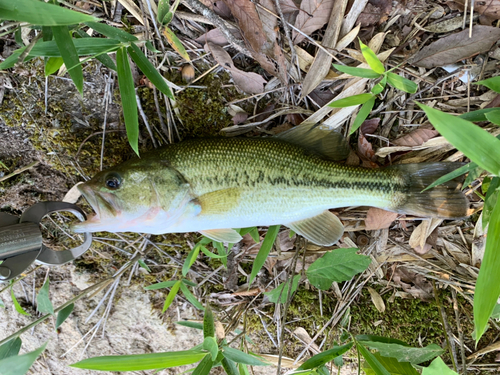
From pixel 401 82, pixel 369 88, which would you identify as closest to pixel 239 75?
pixel 369 88

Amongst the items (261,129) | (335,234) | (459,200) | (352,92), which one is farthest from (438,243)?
(261,129)

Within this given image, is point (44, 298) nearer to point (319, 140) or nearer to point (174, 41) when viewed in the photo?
point (174, 41)

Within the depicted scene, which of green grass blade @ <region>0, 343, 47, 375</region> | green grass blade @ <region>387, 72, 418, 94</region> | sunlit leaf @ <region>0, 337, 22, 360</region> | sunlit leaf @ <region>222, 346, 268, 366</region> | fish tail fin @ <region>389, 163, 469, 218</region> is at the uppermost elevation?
green grass blade @ <region>387, 72, 418, 94</region>

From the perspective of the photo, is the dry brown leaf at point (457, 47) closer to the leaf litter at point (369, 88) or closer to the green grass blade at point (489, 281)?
the leaf litter at point (369, 88)

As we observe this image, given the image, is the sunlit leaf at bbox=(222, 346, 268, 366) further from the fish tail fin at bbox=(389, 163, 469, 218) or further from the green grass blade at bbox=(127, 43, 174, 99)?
the green grass blade at bbox=(127, 43, 174, 99)

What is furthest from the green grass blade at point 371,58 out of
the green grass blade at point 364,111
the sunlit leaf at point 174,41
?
the sunlit leaf at point 174,41

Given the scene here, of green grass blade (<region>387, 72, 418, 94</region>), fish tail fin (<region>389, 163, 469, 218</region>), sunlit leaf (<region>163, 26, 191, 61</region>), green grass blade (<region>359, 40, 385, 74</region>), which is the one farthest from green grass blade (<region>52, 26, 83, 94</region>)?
fish tail fin (<region>389, 163, 469, 218</region>)

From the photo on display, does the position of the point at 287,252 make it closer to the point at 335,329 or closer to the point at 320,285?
the point at 320,285
